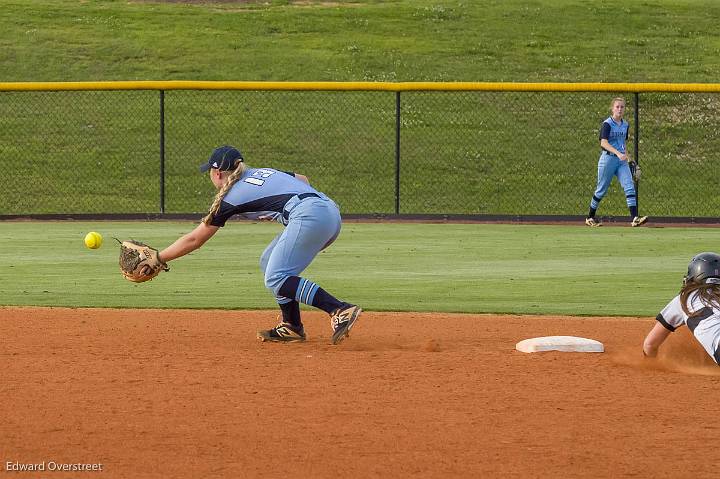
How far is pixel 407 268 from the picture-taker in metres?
13.4

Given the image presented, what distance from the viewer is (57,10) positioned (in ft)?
114

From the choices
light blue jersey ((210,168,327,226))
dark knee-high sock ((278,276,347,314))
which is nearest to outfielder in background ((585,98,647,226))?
light blue jersey ((210,168,327,226))

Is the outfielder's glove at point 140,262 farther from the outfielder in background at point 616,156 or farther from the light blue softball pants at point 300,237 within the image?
the outfielder in background at point 616,156

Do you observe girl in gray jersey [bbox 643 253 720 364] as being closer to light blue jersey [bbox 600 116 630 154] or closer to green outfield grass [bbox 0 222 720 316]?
green outfield grass [bbox 0 222 720 316]

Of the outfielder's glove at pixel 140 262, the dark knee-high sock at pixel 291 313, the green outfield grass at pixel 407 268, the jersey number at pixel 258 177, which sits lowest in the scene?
the green outfield grass at pixel 407 268

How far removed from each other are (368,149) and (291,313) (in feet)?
53.8

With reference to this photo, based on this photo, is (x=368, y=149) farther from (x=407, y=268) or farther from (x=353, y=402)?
(x=353, y=402)

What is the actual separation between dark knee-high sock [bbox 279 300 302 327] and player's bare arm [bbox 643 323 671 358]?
2.41 meters

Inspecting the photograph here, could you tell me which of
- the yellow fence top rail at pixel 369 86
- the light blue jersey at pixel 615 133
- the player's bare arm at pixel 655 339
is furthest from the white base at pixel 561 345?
the yellow fence top rail at pixel 369 86

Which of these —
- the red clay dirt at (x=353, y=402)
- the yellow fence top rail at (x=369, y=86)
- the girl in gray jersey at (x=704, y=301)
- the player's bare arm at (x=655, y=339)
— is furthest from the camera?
the yellow fence top rail at (x=369, y=86)

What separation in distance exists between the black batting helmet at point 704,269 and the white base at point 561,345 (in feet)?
3.86

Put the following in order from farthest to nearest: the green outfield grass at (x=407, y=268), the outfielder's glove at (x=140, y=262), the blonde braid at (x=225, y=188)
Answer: the green outfield grass at (x=407, y=268) → the outfielder's glove at (x=140, y=262) → the blonde braid at (x=225, y=188)

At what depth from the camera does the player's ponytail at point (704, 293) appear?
732 centimetres

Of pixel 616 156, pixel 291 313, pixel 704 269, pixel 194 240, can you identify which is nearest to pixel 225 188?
pixel 194 240
